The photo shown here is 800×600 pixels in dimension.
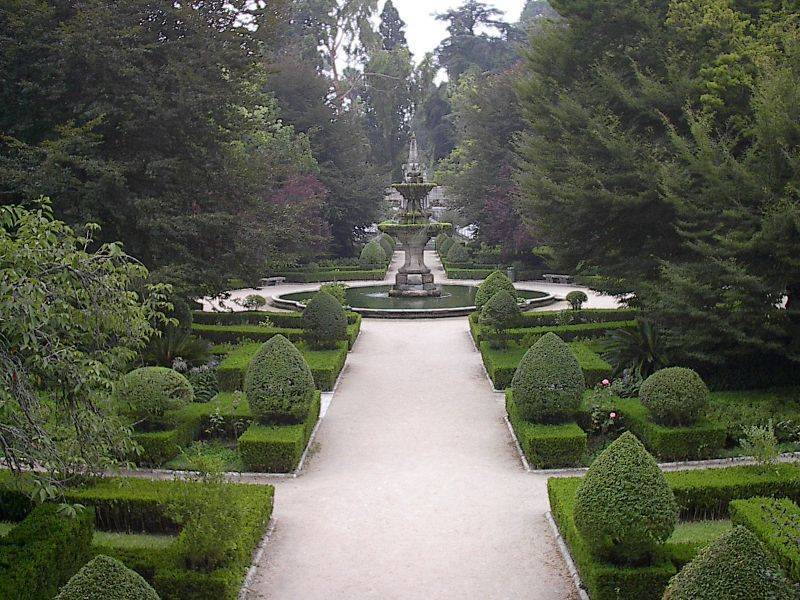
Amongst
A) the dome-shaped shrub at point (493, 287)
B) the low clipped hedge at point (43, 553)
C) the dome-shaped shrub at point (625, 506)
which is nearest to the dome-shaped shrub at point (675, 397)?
the dome-shaped shrub at point (625, 506)

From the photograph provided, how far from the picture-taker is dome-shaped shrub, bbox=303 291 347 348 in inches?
683

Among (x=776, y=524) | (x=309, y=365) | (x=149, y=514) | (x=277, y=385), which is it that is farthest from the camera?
(x=309, y=365)

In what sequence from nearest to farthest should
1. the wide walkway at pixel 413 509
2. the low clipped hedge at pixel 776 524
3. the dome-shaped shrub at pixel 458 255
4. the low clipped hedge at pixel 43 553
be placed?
1. the low clipped hedge at pixel 43 553
2. the low clipped hedge at pixel 776 524
3. the wide walkway at pixel 413 509
4. the dome-shaped shrub at pixel 458 255

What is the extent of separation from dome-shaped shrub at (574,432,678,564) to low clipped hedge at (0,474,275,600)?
3368 millimetres

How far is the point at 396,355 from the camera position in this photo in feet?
62.2

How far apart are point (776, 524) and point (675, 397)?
12.1 ft

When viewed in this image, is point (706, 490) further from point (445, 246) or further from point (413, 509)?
point (445, 246)

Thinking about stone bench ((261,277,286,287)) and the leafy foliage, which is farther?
stone bench ((261,277,286,287))

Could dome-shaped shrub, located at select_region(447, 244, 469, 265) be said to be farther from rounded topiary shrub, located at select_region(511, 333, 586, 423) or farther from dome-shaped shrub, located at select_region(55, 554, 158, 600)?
dome-shaped shrub, located at select_region(55, 554, 158, 600)

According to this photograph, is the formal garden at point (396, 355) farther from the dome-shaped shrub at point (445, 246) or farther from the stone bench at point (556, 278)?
the dome-shaped shrub at point (445, 246)

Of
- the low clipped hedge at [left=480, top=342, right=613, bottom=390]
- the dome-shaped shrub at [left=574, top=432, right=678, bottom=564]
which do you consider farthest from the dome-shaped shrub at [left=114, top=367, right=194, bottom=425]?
the low clipped hedge at [left=480, top=342, right=613, bottom=390]

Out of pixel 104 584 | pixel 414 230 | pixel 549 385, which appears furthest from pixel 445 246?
pixel 104 584

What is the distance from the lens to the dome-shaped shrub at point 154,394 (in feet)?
37.3

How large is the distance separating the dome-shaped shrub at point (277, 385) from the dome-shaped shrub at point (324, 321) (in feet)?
17.0
